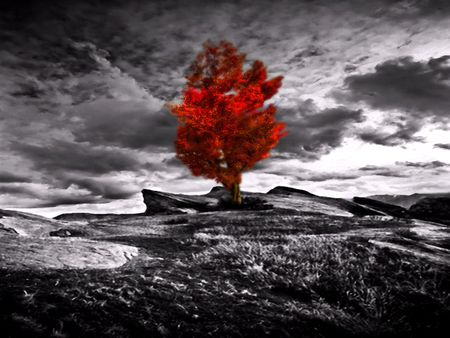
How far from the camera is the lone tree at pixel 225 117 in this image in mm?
27906

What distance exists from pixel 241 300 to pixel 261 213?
18457 millimetres

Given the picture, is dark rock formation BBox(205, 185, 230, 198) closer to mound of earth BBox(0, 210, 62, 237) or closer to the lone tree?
the lone tree

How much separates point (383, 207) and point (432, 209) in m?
5.40

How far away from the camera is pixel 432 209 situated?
100 ft

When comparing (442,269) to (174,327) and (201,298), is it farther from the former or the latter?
(174,327)

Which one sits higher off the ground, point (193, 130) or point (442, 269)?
point (193, 130)

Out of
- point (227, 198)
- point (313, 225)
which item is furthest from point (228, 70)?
point (313, 225)

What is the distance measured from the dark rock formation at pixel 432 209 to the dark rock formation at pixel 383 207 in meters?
1.39

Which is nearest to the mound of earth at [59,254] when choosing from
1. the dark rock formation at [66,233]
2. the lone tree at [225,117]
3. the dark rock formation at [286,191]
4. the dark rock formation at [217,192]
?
the dark rock formation at [66,233]

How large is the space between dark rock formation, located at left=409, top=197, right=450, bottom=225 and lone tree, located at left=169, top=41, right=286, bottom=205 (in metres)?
14.2

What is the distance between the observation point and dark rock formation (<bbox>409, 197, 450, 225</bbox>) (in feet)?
97.5

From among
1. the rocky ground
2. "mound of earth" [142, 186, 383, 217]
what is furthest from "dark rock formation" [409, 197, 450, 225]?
the rocky ground

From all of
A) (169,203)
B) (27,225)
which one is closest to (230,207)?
(169,203)

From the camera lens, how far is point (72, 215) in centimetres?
3197
